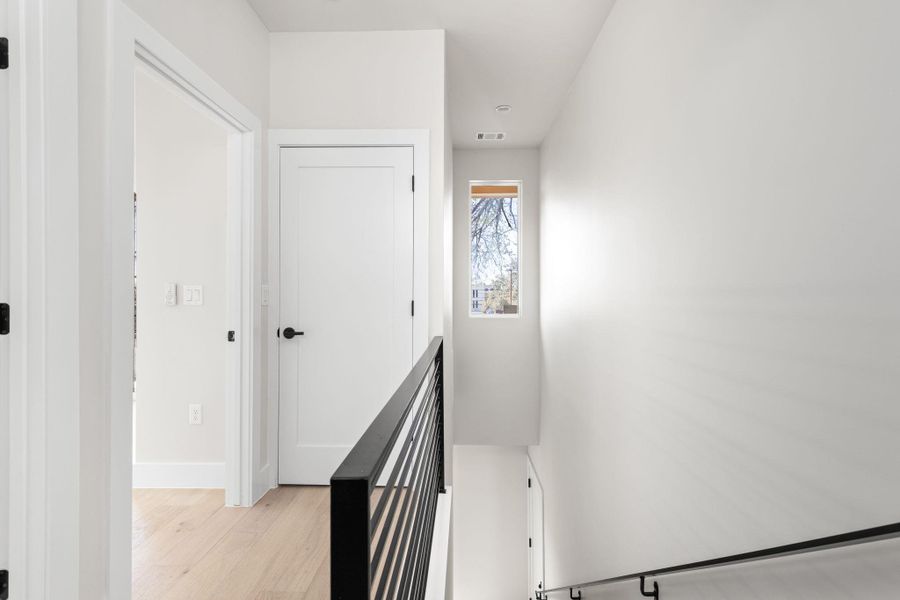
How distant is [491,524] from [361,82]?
6377 millimetres

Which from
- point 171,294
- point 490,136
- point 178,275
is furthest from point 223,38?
point 490,136

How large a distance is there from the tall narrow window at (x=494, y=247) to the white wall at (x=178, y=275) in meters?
3.29

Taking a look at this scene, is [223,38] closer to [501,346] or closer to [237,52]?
[237,52]

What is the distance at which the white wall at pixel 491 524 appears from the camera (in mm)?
7051

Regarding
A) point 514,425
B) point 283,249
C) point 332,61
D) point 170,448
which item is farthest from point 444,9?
point 514,425

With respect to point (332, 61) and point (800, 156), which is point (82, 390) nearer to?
point (800, 156)

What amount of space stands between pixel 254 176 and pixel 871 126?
2589mm

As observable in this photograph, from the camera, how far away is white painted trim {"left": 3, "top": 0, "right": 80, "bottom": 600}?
124 centimetres

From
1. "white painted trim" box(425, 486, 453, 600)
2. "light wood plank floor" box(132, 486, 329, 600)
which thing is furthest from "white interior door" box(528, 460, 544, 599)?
"light wood plank floor" box(132, 486, 329, 600)

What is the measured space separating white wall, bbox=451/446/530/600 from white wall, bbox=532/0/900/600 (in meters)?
4.22

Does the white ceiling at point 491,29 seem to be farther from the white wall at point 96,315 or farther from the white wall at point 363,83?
the white wall at point 96,315

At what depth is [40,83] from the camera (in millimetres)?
1270

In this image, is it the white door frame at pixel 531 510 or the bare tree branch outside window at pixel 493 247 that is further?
the white door frame at pixel 531 510

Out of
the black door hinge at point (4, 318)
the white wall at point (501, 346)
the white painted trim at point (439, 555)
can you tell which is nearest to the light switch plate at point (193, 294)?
the black door hinge at point (4, 318)
